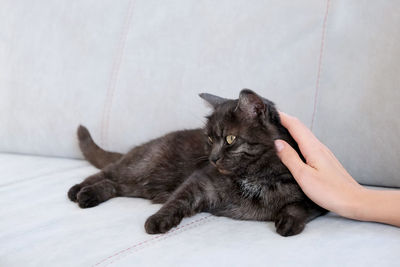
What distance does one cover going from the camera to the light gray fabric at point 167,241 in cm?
100

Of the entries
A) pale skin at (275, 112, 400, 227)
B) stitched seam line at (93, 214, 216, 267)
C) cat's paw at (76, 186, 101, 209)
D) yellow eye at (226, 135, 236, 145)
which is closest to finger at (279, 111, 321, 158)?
pale skin at (275, 112, 400, 227)

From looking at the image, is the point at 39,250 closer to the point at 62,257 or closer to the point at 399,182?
the point at 62,257

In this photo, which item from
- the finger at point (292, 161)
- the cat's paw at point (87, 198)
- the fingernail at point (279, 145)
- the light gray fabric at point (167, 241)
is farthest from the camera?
the cat's paw at point (87, 198)

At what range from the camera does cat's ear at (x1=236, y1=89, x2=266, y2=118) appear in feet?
4.38

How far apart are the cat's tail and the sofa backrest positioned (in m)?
0.09

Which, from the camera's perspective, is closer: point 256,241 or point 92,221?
point 256,241

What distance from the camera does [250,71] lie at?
1.73 metres

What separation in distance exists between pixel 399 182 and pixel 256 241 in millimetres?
730

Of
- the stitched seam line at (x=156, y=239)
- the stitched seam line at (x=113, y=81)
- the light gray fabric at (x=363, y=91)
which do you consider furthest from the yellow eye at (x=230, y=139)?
the stitched seam line at (x=113, y=81)

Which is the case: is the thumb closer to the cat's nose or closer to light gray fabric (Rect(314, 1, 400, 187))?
the cat's nose

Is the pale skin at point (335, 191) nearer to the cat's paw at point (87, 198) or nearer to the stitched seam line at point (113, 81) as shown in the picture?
the cat's paw at point (87, 198)

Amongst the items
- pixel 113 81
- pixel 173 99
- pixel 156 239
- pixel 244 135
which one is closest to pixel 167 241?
pixel 156 239

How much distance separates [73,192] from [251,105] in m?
0.79

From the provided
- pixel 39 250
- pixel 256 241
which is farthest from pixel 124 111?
pixel 256 241
